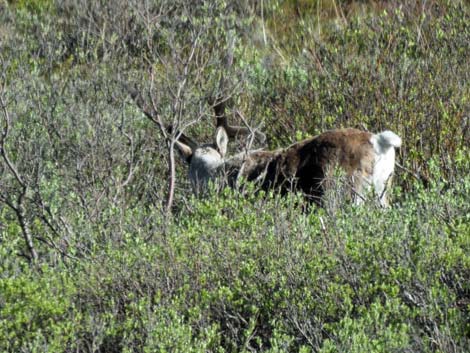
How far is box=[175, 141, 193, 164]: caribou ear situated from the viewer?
31.7ft

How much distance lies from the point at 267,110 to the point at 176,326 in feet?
17.1

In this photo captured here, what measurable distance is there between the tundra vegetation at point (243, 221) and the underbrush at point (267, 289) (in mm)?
14

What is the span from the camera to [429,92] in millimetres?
9141

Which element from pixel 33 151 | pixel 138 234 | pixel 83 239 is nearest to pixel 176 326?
pixel 138 234

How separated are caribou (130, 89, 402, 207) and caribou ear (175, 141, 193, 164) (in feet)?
1.11

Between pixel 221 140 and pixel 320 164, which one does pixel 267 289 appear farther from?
pixel 221 140

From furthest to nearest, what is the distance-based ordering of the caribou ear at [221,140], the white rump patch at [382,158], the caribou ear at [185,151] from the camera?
1. the caribou ear at [185,151]
2. the caribou ear at [221,140]
3. the white rump patch at [382,158]

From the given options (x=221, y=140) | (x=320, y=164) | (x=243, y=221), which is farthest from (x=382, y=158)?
(x=221, y=140)

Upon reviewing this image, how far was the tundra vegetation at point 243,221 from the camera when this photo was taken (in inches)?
215

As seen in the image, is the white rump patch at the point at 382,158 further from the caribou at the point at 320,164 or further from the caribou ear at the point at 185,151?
the caribou ear at the point at 185,151

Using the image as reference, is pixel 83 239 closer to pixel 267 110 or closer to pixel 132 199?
pixel 132 199

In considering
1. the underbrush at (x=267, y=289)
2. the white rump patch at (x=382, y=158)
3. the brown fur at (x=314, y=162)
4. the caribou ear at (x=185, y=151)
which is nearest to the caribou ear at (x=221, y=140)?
the caribou ear at (x=185, y=151)

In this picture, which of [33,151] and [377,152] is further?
[33,151]

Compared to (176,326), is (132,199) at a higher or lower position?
lower
